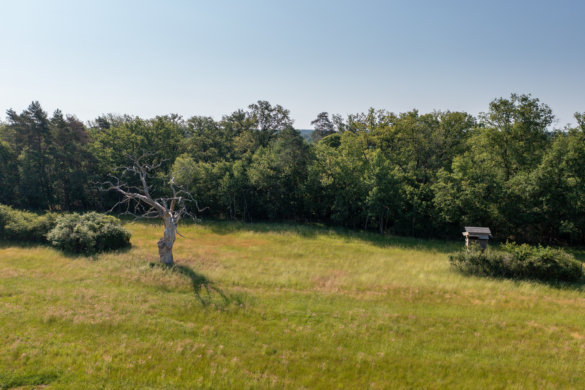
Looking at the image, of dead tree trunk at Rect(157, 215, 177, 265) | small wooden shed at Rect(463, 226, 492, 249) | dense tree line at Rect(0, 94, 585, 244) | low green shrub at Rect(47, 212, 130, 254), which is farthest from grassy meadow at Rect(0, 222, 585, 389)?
dense tree line at Rect(0, 94, 585, 244)

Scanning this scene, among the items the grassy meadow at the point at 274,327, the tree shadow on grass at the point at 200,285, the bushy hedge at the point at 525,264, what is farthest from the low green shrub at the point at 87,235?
the bushy hedge at the point at 525,264

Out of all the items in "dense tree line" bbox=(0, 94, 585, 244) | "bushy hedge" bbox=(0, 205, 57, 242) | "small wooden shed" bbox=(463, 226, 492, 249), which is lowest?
"bushy hedge" bbox=(0, 205, 57, 242)

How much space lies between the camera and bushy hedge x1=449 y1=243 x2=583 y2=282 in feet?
67.5

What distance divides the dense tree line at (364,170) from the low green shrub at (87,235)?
15.3m

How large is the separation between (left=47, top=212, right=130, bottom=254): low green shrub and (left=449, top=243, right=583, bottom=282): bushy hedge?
1125 inches

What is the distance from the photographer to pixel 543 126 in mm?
35781

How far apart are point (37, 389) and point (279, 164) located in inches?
1428

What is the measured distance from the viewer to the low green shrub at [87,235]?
24750 mm

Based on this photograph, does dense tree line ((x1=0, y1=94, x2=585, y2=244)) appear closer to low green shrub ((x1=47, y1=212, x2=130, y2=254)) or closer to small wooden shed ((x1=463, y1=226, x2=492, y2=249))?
small wooden shed ((x1=463, y1=226, x2=492, y2=249))

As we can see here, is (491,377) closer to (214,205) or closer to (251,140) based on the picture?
(214,205)

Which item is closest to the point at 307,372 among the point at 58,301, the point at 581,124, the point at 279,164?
the point at 58,301

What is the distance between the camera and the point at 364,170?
42.3 m

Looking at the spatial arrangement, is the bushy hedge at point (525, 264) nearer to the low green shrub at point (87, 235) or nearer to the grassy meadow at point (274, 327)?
the grassy meadow at point (274, 327)

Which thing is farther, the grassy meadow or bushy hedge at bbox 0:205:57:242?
bushy hedge at bbox 0:205:57:242
